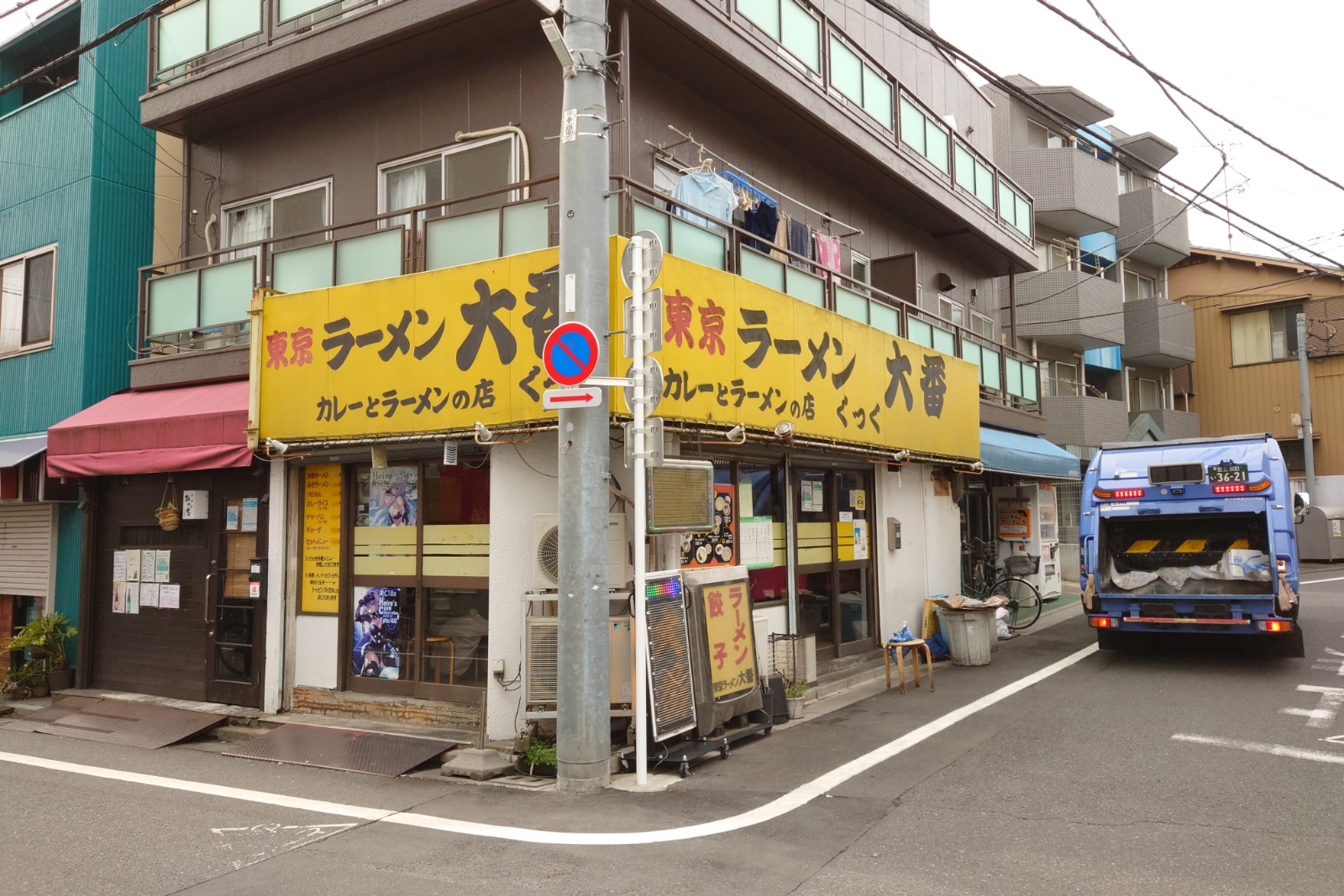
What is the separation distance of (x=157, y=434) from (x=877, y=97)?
10816mm

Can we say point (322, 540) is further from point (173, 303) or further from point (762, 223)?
point (762, 223)

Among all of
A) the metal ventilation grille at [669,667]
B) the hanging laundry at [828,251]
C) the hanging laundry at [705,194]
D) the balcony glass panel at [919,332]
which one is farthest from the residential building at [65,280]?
the balcony glass panel at [919,332]

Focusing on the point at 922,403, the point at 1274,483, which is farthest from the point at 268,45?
the point at 1274,483

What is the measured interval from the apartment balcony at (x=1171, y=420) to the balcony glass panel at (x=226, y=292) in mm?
27374

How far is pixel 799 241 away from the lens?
475 inches

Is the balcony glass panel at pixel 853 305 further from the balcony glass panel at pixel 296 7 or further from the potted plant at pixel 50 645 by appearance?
the potted plant at pixel 50 645

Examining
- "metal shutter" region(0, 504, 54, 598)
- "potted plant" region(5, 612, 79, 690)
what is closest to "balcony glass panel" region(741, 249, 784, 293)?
"potted plant" region(5, 612, 79, 690)

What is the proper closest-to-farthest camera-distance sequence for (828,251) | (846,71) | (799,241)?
(799,241), (846,71), (828,251)

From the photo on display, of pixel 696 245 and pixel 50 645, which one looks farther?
pixel 50 645

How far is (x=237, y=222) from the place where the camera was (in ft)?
40.8

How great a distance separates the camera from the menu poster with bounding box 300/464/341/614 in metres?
10.2

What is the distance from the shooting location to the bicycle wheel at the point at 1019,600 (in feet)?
53.6

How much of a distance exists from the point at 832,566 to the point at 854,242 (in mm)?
5494

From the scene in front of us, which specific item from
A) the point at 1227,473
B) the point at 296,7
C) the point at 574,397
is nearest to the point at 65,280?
the point at 296,7
